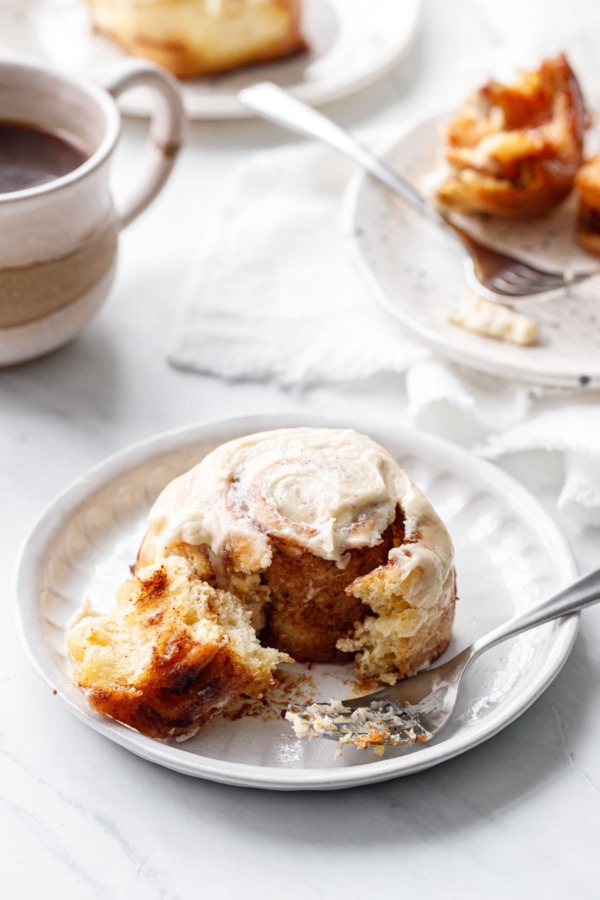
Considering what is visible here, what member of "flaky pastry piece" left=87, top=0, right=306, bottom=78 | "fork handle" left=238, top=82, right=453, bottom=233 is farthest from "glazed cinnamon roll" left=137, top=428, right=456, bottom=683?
"flaky pastry piece" left=87, top=0, right=306, bottom=78

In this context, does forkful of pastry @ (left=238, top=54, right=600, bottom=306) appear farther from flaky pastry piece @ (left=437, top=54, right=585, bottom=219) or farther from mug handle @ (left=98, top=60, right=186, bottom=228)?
mug handle @ (left=98, top=60, right=186, bottom=228)

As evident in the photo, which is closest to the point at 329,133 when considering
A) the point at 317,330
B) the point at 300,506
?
the point at 317,330

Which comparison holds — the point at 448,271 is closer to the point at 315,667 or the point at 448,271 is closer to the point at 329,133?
the point at 329,133

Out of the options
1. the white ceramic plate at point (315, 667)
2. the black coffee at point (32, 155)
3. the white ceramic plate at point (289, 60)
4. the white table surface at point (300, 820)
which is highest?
the black coffee at point (32, 155)

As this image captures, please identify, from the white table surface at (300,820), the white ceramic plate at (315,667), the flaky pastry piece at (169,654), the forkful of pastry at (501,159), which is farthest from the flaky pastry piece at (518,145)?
the flaky pastry piece at (169,654)

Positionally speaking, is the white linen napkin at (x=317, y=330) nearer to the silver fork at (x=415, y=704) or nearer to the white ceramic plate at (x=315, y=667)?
the white ceramic plate at (x=315, y=667)

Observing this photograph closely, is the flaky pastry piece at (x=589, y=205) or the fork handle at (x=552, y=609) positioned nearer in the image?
the fork handle at (x=552, y=609)

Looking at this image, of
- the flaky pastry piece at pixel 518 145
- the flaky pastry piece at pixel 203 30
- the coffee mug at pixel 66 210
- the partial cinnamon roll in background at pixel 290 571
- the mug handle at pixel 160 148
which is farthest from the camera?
the flaky pastry piece at pixel 203 30
